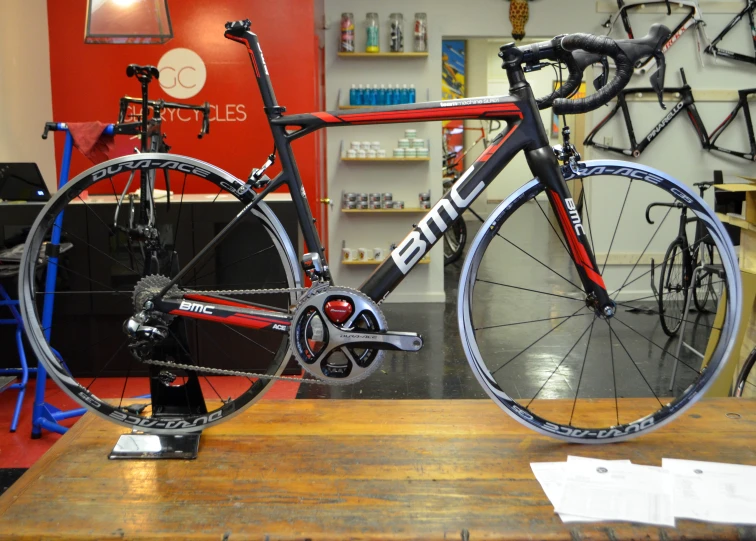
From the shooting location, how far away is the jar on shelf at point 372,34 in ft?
21.6

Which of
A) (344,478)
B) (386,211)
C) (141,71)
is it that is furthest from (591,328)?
(386,211)

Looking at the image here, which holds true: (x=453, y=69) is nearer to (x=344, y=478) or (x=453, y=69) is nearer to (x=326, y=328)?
(x=326, y=328)

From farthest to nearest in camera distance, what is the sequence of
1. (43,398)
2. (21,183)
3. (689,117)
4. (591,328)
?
(689,117)
(21,183)
(43,398)
(591,328)

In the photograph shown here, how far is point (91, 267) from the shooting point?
14.8 ft

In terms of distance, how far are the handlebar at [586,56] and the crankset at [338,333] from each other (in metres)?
0.71

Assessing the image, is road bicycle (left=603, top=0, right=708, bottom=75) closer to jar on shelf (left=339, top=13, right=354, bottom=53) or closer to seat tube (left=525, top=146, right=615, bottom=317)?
jar on shelf (left=339, top=13, right=354, bottom=53)

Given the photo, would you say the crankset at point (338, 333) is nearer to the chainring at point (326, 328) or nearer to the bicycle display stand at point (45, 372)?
the chainring at point (326, 328)

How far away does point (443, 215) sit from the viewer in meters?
1.99

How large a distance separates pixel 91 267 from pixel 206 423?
110 inches

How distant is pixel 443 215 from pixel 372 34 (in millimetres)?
5000

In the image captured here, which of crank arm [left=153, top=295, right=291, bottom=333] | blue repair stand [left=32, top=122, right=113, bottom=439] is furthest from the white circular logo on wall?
crank arm [left=153, top=295, right=291, bottom=333]

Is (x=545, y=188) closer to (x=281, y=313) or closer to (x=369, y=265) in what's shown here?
Result: (x=281, y=313)

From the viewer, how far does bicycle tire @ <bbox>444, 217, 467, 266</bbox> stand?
28.2 feet

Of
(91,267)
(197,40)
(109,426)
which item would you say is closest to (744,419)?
(109,426)
